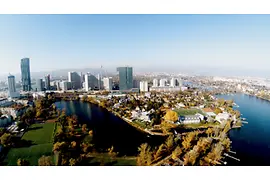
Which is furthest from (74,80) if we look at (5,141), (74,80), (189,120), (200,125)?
(200,125)

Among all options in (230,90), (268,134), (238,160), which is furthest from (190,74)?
(238,160)

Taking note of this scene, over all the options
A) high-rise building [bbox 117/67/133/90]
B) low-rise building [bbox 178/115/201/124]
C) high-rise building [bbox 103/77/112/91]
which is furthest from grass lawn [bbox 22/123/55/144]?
high-rise building [bbox 103/77/112/91]

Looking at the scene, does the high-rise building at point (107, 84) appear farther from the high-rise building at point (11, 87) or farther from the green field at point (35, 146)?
the green field at point (35, 146)

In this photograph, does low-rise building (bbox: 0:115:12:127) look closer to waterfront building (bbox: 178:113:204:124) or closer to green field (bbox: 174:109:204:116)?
waterfront building (bbox: 178:113:204:124)

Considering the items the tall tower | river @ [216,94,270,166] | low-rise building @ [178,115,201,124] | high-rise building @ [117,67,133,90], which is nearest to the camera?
river @ [216,94,270,166]

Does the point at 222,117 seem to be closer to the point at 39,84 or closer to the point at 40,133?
the point at 40,133

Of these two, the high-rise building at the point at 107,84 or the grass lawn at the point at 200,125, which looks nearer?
the grass lawn at the point at 200,125

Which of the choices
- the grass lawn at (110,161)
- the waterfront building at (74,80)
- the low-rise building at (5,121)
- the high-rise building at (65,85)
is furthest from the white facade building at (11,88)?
the grass lawn at (110,161)

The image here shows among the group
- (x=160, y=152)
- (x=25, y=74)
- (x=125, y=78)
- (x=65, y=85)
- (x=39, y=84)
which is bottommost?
(x=160, y=152)
